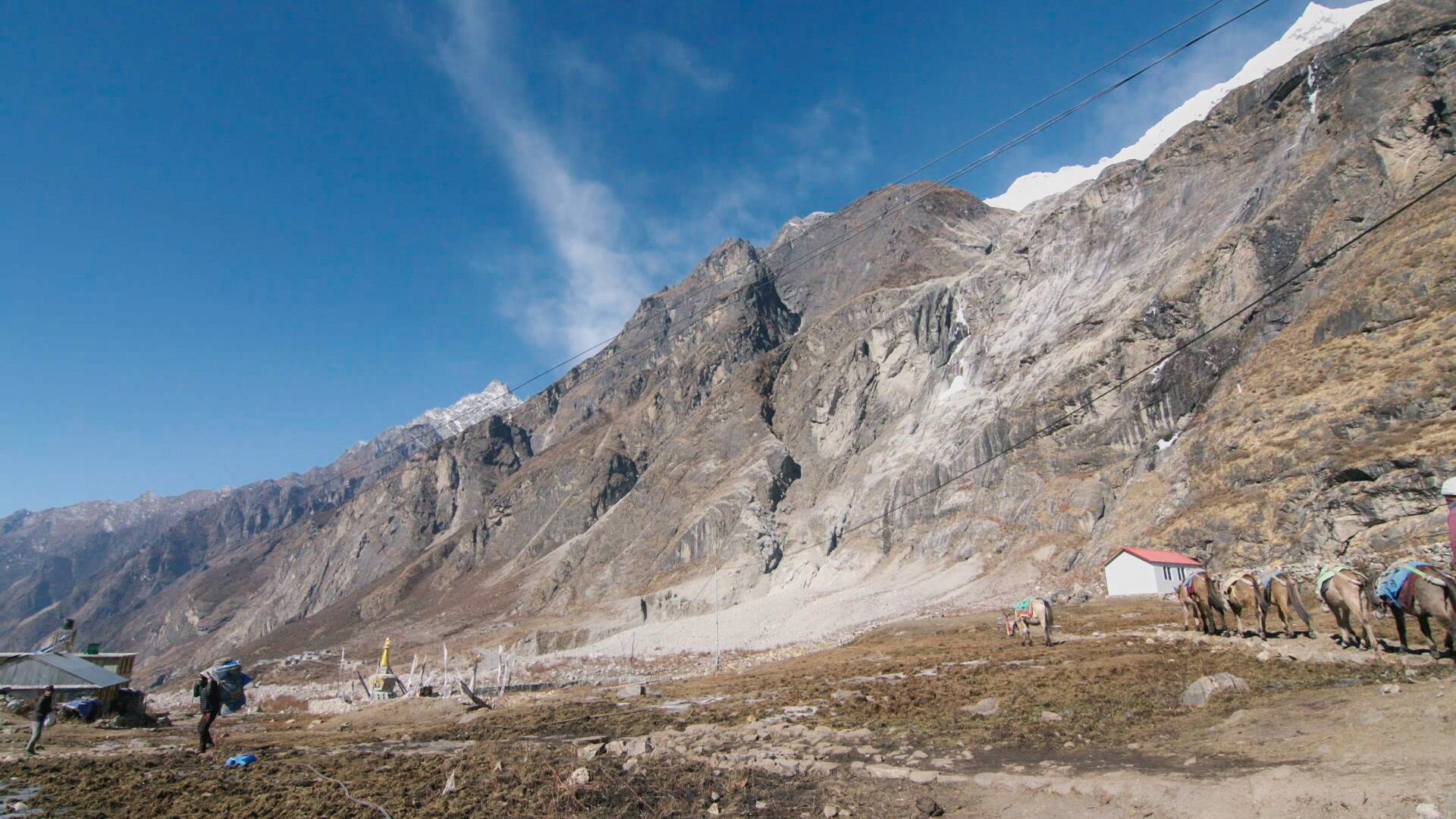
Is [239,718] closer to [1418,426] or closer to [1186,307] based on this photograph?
[1418,426]

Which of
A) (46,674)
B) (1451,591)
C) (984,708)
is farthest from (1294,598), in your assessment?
(46,674)

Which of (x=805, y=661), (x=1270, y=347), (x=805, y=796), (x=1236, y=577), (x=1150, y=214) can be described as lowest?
(x=805, y=661)

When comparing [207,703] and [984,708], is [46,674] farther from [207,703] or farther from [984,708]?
[984,708]

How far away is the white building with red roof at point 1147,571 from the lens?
145 feet

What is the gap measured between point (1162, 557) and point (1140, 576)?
2.06m

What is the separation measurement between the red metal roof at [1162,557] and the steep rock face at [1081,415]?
1.73 metres

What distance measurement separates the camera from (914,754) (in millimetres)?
11375

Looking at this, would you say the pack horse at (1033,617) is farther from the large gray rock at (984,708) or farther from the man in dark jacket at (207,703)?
the man in dark jacket at (207,703)

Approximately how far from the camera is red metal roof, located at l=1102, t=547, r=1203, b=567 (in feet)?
147

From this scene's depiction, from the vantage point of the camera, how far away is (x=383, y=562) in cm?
18262

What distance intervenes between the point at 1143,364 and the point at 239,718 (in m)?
73.5

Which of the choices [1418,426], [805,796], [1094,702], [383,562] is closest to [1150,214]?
[1418,426]

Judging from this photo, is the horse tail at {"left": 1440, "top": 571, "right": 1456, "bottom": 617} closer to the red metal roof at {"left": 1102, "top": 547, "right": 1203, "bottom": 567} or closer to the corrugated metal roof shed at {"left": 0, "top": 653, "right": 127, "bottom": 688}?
the red metal roof at {"left": 1102, "top": 547, "right": 1203, "bottom": 567}

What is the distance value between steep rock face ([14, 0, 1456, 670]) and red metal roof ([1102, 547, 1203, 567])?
1.73 meters
